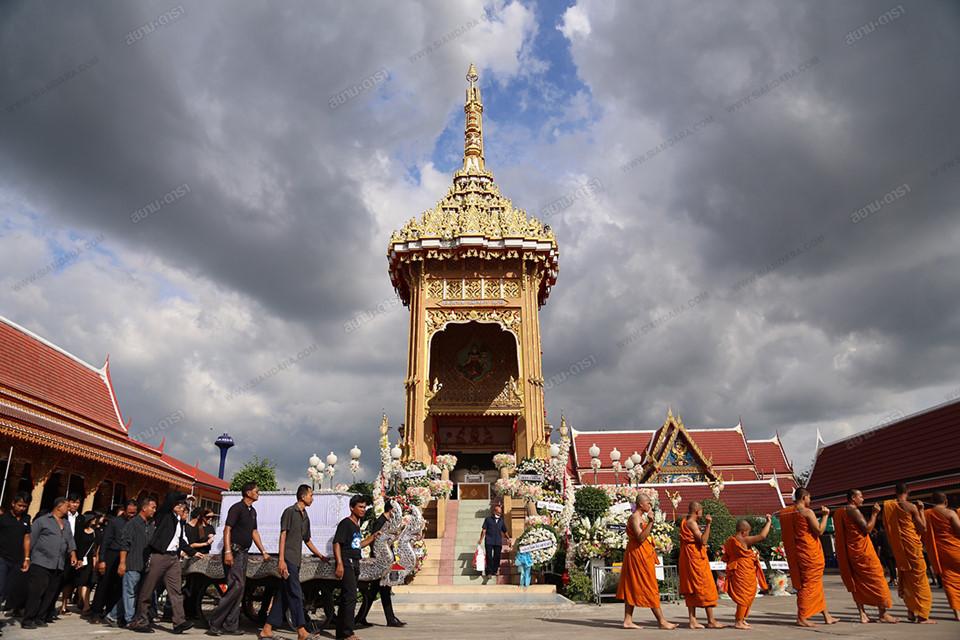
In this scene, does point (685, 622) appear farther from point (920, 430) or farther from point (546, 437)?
point (920, 430)

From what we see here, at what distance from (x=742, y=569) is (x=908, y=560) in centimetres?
200

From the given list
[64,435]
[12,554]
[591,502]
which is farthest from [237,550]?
[64,435]

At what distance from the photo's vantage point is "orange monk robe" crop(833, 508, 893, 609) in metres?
7.23

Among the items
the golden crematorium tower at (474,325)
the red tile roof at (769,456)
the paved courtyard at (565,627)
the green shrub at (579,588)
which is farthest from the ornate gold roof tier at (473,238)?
the red tile roof at (769,456)

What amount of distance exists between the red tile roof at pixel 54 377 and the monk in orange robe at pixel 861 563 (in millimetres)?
16567

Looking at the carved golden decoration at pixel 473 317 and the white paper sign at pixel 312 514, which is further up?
the carved golden decoration at pixel 473 317

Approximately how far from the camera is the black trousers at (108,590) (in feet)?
24.4

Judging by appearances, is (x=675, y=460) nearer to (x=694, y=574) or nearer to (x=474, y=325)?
(x=474, y=325)

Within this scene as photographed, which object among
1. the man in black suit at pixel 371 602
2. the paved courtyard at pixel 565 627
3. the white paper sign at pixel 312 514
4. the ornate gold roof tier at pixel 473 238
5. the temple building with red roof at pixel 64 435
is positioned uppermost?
the ornate gold roof tier at pixel 473 238

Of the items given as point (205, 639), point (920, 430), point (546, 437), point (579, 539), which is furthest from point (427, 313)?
point (920, 430)

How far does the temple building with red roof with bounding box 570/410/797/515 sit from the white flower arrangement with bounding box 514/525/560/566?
13458 mm

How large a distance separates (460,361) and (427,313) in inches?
133

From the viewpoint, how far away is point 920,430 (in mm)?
21531

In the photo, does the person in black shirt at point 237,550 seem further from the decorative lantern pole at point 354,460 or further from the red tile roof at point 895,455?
the red tile roof at point 895,455
